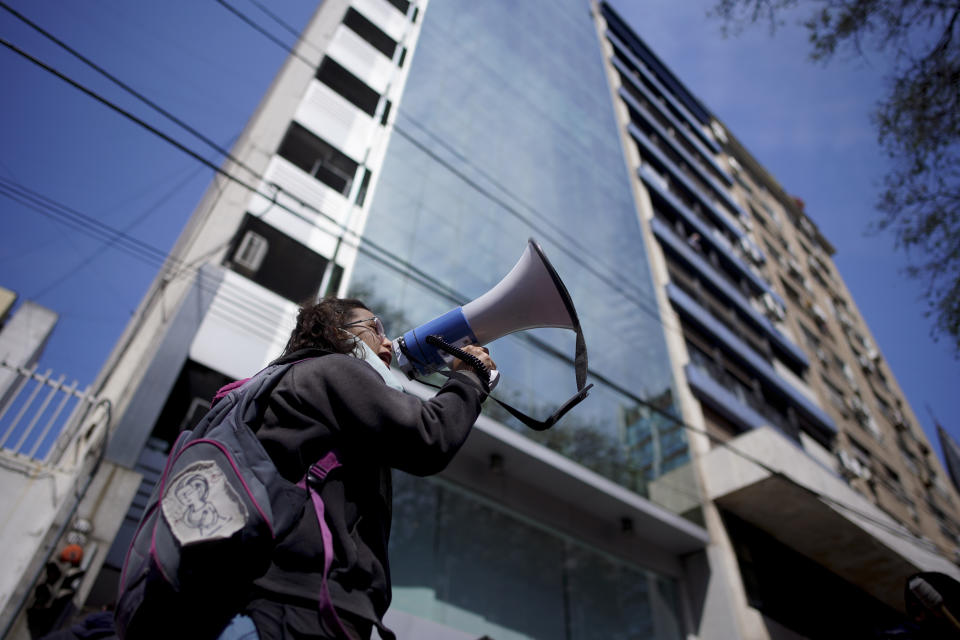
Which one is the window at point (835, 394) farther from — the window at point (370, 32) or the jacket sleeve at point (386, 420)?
the jacket sleeve at point (386, 420)

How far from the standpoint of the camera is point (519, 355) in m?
8.27

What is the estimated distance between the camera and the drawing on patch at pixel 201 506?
1078 mm

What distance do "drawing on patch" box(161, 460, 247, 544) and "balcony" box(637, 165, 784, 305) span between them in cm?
1952

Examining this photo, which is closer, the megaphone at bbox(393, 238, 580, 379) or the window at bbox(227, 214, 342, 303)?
the megaphone at bbox(393, 238, 580, 379)

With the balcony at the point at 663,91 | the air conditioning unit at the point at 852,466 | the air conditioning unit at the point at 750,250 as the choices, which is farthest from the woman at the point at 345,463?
the balcony at the point at 663,91

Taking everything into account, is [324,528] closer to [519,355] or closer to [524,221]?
[519,355]

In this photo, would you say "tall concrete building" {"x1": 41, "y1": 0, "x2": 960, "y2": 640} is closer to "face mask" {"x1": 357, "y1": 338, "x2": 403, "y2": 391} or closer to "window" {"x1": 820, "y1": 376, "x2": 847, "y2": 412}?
"face mask" {"x1": 357, "y1": 338, "x2": 403, "y2": 391}

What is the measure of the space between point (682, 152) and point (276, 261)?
19562 millimetres

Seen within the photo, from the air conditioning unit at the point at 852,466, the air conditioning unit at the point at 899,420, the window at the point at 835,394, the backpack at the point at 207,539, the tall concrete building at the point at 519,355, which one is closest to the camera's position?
the backpack at the point at 207,539

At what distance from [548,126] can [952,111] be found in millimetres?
8462

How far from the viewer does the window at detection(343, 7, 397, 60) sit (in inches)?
532

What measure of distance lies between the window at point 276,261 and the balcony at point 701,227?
13079 millimetres

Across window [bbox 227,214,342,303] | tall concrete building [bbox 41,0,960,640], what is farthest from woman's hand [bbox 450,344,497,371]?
window [bbox 227,214,342,303]

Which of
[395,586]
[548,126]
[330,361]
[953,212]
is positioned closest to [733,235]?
[548,126]
